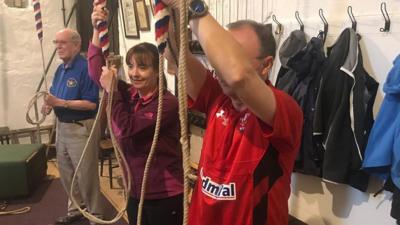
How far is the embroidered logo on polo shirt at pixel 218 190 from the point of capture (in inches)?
37.6

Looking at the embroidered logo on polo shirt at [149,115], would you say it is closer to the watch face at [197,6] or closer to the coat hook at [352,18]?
the watch face at [197,6]

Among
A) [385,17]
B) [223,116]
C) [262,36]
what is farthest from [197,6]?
[385,17]

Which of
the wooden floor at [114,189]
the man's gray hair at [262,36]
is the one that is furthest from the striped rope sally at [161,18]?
the wooden floor at [114,189]

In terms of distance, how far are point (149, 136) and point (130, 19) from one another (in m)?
2.61

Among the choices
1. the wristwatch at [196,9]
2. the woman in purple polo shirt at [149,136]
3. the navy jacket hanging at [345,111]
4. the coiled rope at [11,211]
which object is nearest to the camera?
the wristwatch at [196,9]

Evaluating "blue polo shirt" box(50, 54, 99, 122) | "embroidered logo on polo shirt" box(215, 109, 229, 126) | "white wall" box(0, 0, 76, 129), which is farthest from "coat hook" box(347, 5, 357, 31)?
"white wall" box(0, 0, 76, 129)

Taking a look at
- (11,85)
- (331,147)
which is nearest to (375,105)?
(331,147)

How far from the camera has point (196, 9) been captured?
76 cm

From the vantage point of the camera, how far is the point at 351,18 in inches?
69.5

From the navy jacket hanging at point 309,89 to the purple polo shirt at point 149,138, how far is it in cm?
69

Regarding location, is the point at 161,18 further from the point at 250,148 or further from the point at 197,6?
the point at 250,148

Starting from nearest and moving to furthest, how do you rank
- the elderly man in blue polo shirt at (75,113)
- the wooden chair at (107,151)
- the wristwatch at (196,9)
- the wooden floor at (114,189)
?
the wristwatch at (196,9), the elderly man in blue polo shirt at (75,113), the wooden floor at (114,189), the wooden chair at (107,151)

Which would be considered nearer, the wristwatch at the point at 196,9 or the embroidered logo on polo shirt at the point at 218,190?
the wristwatch at the point at 196,9

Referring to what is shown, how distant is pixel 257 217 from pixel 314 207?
1267mm
